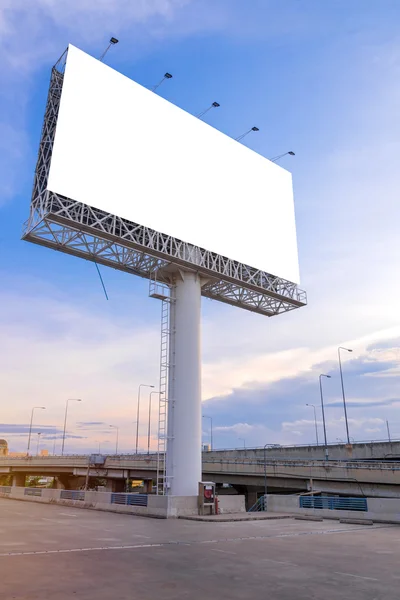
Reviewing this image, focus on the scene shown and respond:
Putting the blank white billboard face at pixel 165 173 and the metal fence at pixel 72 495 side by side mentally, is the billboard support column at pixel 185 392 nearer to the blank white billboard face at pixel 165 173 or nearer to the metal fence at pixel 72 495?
the blank white billboard face at pixel 165 173

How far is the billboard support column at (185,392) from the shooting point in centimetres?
3072

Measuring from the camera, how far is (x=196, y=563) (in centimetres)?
1232

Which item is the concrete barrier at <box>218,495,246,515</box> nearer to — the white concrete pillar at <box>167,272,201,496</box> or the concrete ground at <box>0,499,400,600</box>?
the white concrete pillar at <box>167,272,201,496</box>

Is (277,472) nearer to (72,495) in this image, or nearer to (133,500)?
(133,500)

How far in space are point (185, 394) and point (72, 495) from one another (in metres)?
15.7

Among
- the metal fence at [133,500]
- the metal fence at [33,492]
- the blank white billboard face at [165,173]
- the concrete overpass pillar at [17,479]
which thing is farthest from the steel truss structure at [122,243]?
the concrete overpass pillar at [17,479]

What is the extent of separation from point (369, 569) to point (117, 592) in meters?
6.51

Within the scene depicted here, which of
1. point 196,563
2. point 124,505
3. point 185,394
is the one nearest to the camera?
point 196,563

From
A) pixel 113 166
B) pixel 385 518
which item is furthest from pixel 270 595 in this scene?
pixel 113 166

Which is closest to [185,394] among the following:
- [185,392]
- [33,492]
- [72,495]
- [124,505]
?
[185,392]

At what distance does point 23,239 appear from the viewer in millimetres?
29656

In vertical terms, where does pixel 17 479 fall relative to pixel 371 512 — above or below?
above

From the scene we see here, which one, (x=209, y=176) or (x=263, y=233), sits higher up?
(x=209, y=176)

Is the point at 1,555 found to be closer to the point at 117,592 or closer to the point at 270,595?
the point at 117,592
